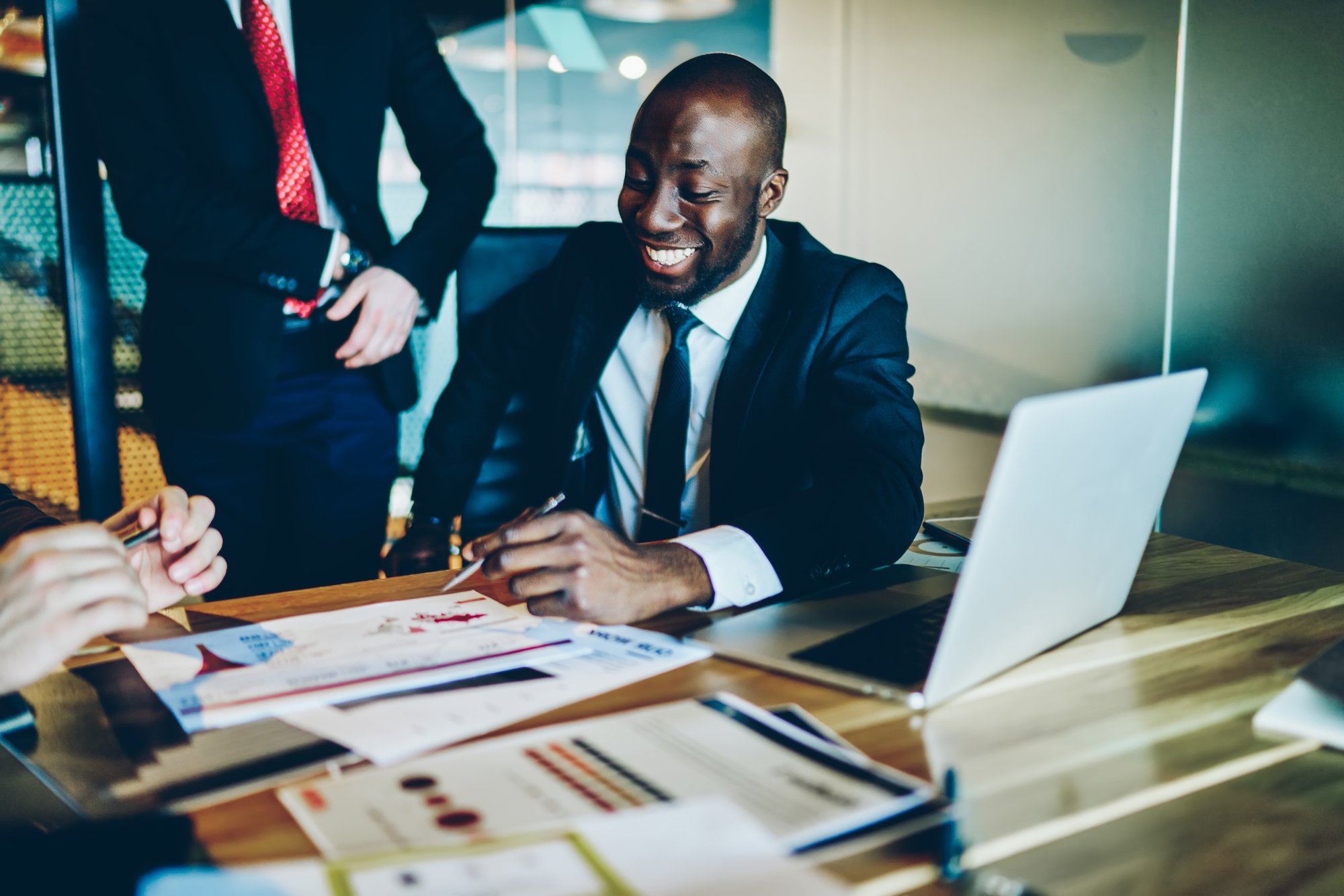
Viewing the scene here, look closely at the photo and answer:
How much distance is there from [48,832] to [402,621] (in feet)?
1.37

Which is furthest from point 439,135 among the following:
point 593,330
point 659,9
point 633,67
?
point 659,9

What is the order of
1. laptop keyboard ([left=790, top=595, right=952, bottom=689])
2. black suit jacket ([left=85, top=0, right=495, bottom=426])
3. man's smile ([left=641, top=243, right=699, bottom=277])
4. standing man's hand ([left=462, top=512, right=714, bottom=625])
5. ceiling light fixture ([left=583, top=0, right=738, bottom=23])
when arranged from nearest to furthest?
laptop keyboard ([left=790, top=595, right=952, bottom=689])
standing man's hand ([left=462, top=512, right=714, bottom=625])
man's smile ([left=641, top=243, right=699, bottom=277])
black suit jacket ([left=85, top=0, right=495, bottom=426])
ceiling light fixture ([left=583, top=0, right=738, bottom=23])

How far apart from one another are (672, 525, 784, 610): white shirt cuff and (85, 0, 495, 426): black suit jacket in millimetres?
988

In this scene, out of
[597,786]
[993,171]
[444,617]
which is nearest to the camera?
[597,786]

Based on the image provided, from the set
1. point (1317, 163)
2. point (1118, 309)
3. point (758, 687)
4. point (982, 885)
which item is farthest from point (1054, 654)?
point (1118, 309)

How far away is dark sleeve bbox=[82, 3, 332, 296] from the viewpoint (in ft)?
6.01

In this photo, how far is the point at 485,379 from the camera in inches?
75.6

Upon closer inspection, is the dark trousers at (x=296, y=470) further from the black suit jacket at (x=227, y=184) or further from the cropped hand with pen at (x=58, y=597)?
the cropped hand with pen at (x=58, y=597)

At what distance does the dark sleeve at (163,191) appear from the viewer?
6.01 feet

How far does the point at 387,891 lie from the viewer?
1.88ft

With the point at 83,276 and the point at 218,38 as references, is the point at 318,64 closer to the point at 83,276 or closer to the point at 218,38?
the point at 218,38

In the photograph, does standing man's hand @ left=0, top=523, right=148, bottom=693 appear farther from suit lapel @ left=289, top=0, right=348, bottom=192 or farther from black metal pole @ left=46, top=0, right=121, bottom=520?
black metal pole @ left=46, top=0, right=121, bottom=520

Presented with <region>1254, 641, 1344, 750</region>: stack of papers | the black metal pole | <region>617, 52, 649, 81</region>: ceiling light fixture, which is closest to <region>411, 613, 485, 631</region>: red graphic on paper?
<region>1254, 641, 1344, 750</region>: stack of papers

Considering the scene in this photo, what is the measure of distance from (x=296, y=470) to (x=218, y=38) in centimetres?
79
